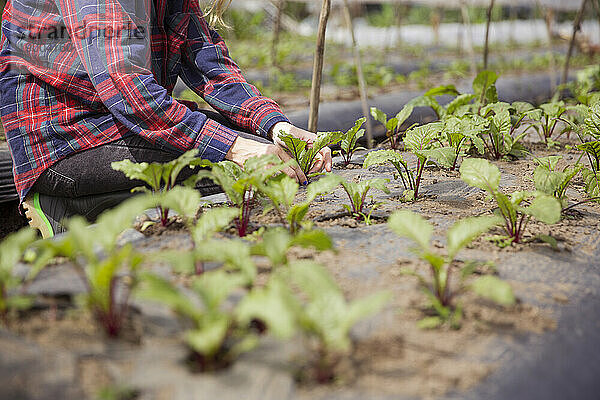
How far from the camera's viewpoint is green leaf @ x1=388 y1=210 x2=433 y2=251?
1.01 metres

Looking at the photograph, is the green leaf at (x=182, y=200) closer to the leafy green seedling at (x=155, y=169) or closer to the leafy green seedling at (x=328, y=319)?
the leafy green seedling at (x=155, y=169)

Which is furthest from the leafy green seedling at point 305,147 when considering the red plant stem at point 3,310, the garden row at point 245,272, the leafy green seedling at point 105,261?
the red plant stem at point 3,310

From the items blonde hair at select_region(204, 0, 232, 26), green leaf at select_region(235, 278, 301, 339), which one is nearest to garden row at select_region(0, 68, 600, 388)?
green leaf at select_region(235, 278, 301, 339)

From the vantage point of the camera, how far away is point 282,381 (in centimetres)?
76

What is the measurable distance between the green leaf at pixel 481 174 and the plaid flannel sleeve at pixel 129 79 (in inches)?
28.7

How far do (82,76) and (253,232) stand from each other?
2.92 ft

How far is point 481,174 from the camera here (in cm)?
133

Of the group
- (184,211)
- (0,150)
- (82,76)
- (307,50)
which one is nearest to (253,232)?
(184,211)

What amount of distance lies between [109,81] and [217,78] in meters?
0.56

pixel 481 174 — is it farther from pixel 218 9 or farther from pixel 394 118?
pixel 218 9

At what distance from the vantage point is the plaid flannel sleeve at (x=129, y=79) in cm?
155

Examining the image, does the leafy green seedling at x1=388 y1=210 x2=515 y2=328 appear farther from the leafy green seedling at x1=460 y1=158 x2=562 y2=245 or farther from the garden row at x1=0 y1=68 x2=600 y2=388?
the leafy green seedling at x1=460 y1=158 x2=562 y2=245

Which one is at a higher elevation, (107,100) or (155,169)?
(107,100)

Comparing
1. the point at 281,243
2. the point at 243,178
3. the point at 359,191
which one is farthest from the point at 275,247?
the point at 359,191
